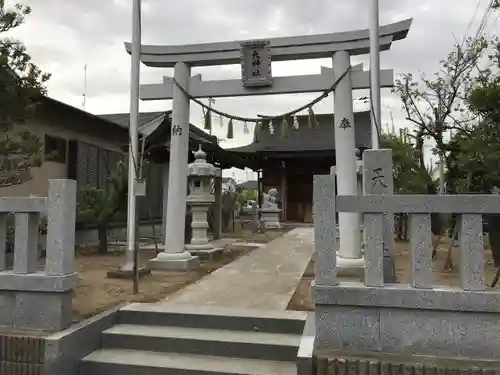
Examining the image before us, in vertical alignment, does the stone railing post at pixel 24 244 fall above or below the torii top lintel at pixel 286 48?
below

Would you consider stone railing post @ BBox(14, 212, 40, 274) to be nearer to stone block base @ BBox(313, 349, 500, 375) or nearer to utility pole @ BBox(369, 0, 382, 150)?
stone block base @ BBox(313, 349, 500, 375)

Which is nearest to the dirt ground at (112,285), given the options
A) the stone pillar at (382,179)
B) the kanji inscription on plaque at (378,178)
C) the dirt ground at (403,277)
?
the dirt ground at (403,277)

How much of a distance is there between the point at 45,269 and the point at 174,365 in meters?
1.46

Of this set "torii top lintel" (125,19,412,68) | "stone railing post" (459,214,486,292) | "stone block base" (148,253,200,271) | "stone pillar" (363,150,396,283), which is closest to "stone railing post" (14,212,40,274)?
"stone pillar" (363,150,396,283)

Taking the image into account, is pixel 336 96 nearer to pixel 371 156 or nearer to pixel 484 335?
pixel 371 156

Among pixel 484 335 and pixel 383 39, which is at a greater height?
pixel 383 39

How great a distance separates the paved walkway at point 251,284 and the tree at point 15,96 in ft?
12.7

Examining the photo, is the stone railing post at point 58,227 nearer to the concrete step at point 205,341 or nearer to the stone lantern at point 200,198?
the concrete step at point 205,341

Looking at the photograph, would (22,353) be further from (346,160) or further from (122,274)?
(346,160)

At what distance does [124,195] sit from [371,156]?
7.16 m

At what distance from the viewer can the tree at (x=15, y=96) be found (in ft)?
22.8

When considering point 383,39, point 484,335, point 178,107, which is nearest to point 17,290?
point 484,335

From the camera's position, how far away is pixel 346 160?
6855 mm

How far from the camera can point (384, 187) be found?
4199 mm
